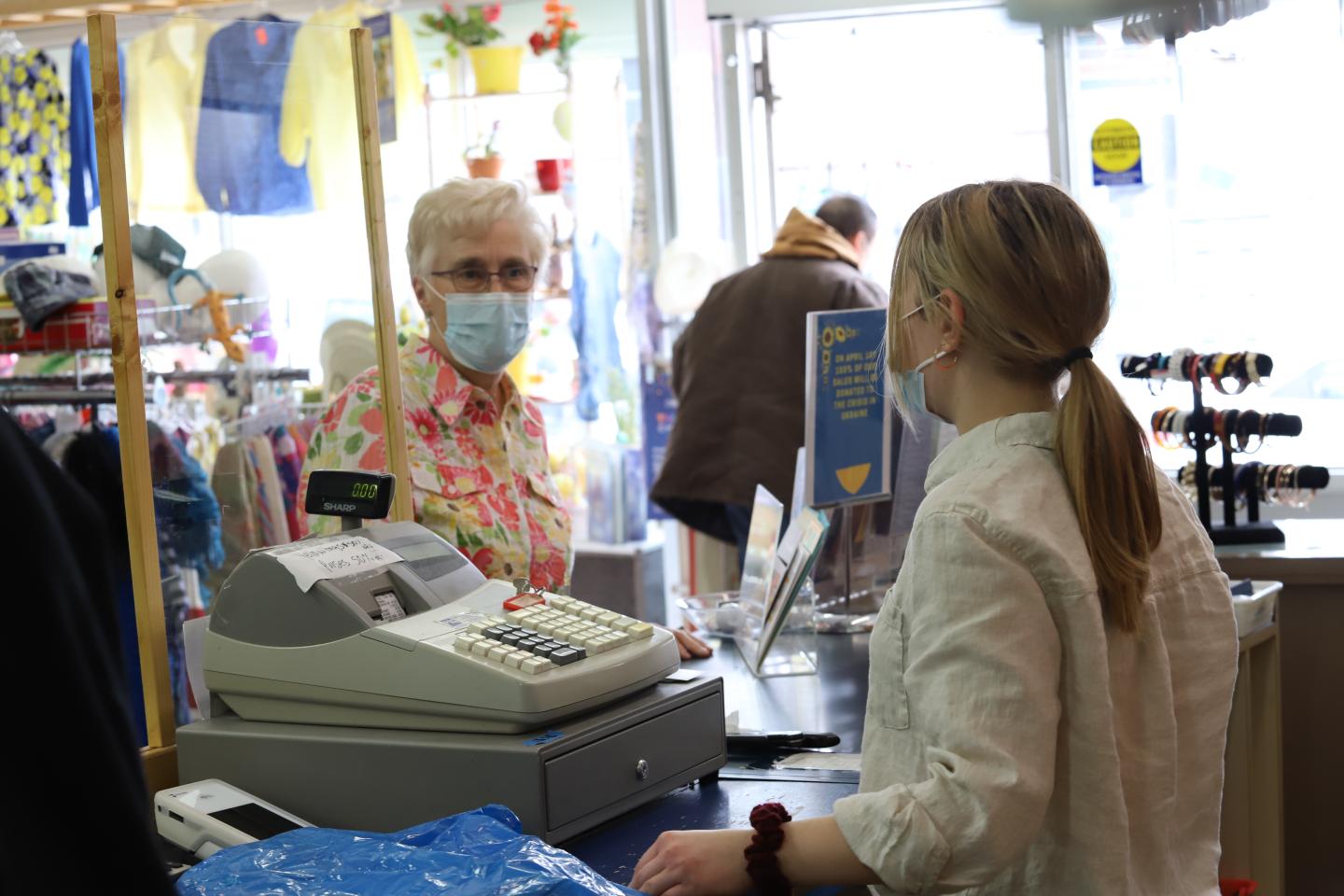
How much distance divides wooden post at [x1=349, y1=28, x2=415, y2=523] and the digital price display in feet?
0.70

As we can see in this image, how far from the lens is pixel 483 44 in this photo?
539 centimetres

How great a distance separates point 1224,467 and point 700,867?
2.34 m

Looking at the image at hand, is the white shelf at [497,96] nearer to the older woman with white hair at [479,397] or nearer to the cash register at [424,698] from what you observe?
the older woman with white hair at [479,397]

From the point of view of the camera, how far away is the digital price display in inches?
62.1

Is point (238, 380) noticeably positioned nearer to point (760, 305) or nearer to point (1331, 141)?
point (760, 305)

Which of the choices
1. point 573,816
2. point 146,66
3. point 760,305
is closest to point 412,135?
point 146,66

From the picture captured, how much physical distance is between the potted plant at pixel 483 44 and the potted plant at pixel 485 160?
0.17 meters

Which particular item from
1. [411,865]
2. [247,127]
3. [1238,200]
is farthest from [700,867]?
[1238,200]

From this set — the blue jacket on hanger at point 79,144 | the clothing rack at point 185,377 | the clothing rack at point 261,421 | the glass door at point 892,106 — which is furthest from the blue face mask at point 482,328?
the blue jacket on hanger at point 79,144

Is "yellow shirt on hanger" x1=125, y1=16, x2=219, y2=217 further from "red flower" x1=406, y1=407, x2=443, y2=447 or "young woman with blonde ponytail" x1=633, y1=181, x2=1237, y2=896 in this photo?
"young woman with blonde ponytail" x1=633, y1=181, x2=1237, y2=896

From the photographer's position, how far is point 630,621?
1502mm

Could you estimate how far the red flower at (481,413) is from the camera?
8.04 feet

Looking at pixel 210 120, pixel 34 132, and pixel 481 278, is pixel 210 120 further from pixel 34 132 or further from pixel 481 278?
pixel 34 132

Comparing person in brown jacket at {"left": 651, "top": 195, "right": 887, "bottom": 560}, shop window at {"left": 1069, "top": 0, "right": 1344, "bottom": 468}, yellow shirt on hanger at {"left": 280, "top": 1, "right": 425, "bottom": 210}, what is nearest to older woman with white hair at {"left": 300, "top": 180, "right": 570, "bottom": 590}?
yellow shirt on hanger at {"left": 280, "top": 1, "right": 425, "bottom": 210}
